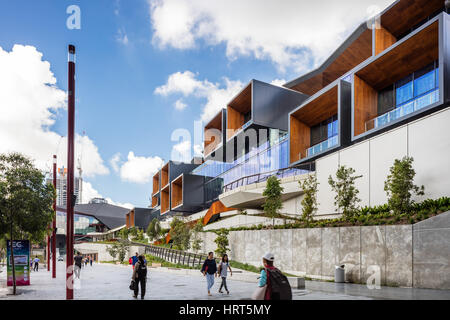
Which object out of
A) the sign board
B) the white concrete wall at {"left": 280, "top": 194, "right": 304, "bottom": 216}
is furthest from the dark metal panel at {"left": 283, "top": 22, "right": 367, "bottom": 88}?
the sign board

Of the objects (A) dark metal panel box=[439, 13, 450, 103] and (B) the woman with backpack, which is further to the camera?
(A) dark metal panel box=[439, 13, 450, 103]

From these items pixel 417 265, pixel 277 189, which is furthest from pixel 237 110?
pixel 417 265

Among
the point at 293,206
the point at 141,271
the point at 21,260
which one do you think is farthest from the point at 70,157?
the point at 293,206

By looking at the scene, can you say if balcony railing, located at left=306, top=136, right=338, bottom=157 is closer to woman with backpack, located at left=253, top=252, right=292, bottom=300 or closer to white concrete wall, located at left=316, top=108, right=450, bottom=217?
white concrete wall, located at left=316, top=108, right=450, bottom=217

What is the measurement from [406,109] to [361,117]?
4589 millimetres

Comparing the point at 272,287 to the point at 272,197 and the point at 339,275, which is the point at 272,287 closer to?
the point at 339,275

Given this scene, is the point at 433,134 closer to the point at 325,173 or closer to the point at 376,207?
the point at 376,207

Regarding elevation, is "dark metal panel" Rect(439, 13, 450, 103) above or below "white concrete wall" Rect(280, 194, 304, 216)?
above

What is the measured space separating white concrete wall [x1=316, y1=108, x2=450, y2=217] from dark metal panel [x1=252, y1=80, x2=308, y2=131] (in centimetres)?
1363

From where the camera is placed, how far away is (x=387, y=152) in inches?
906

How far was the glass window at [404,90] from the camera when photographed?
26.6m

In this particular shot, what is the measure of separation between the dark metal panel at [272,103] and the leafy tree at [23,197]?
26603 millimetres

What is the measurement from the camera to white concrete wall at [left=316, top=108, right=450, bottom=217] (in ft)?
63.9

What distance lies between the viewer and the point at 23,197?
1586 cm
